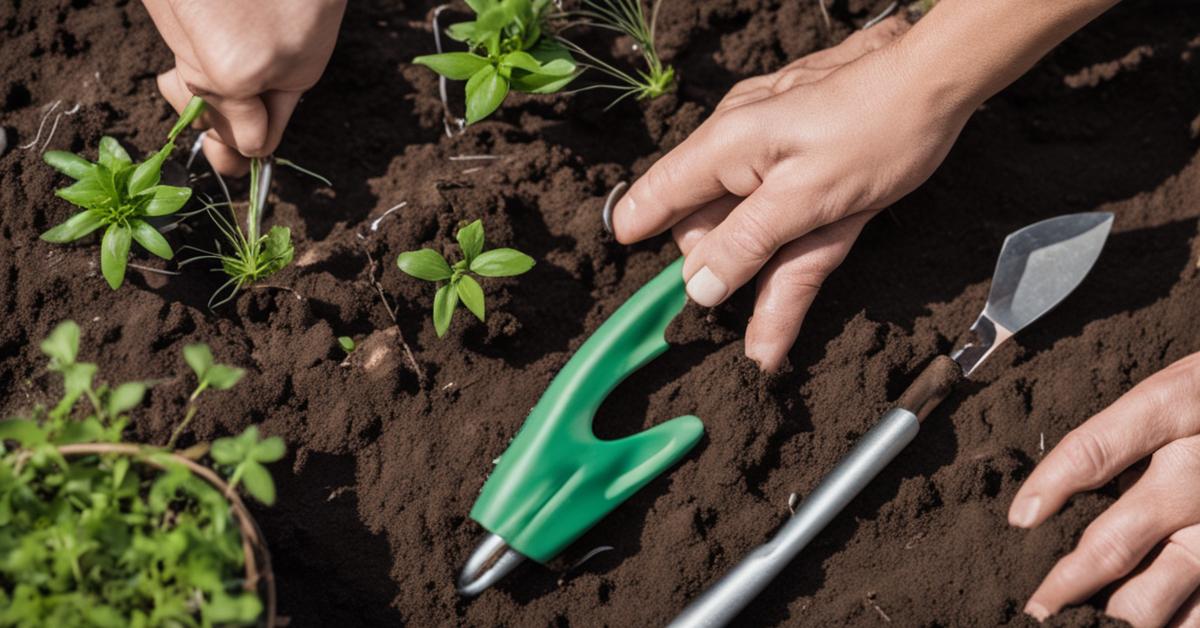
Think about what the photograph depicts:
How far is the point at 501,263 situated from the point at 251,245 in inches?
19.5

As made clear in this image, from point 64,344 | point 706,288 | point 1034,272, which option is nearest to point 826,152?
point 706,288

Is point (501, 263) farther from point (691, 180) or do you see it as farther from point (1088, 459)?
point (1088, 459)

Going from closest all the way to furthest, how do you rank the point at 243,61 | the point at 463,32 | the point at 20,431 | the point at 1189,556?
the point at 20,431
the point at 1189,556
the point at 243,61
the point at 463,32

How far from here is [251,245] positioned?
6.28ft

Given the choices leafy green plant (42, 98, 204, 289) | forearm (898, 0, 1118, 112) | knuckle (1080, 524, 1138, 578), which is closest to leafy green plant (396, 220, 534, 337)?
leafy green plant (42, 98, 204, 289)

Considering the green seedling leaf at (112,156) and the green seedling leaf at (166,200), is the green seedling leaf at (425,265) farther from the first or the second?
the green seedling leaf at (112,156)

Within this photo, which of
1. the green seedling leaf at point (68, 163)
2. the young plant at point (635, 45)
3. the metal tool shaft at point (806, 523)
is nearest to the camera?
the metal tool shaft at point (806, 523)

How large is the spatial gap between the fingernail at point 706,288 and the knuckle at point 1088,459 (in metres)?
0.66

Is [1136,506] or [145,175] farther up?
[145,175]

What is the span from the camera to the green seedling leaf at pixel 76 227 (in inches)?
67.7

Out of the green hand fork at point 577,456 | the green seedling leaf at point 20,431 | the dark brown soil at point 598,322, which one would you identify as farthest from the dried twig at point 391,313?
the green seedling leaf at point 20,431

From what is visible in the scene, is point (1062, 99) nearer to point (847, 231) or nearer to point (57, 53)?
point (847, 231)

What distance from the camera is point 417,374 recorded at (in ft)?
6.18

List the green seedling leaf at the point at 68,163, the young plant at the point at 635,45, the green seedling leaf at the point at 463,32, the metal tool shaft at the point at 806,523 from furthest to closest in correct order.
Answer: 1. the young plant at the point at 635,45
2. the green seedling leaf at the point at 463,32
3. the green seedling leaf at the point at 68,163
4. the metal tool shaft at the point at 806,523
